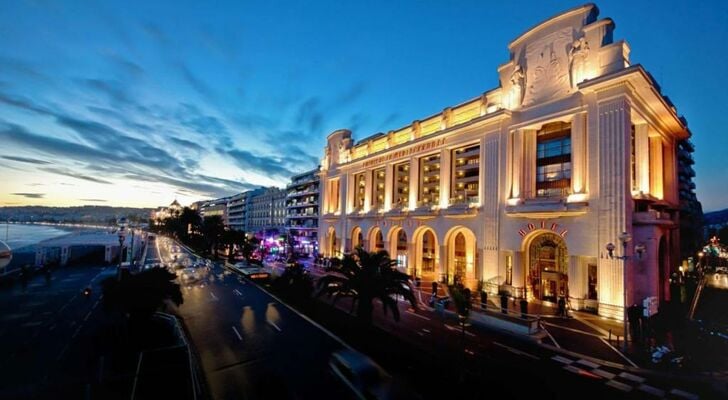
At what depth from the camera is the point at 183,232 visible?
327ft

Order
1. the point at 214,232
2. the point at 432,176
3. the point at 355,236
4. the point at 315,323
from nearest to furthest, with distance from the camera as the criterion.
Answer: the point at 315,323, the point at 355,236, the point at 432,176, the point at 214,232

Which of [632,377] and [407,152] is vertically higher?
[407,152]

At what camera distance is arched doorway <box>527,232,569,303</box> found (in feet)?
89.6

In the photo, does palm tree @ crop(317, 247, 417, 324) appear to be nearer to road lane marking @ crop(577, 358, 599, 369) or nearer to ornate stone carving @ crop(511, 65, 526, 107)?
road lane marking @ crop(577, 358, 599, 369)

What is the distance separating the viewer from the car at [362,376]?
10673mm

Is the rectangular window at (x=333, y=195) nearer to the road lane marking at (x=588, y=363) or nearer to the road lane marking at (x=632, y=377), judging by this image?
the road lane marking at (x=588, y=363)

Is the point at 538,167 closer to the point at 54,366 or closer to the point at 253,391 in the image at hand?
the point at 253,391

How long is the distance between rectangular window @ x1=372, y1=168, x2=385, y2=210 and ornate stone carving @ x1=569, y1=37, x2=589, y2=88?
96.5 ft

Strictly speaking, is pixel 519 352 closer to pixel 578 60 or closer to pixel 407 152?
pixel 578 60

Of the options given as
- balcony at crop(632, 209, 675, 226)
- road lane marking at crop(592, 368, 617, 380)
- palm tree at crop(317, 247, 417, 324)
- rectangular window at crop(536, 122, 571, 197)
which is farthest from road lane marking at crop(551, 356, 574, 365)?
rectangular window at crop(536, 122, 571, 197)

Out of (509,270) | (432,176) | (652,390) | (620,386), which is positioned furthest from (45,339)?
(432,176)

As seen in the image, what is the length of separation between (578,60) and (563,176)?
9869 mm

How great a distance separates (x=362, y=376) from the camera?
11.2 metres

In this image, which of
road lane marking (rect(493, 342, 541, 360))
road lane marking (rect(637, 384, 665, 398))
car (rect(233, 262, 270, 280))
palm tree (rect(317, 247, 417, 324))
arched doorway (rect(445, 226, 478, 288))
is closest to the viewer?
road lane marking (rect(637, 384, 665, 398))
